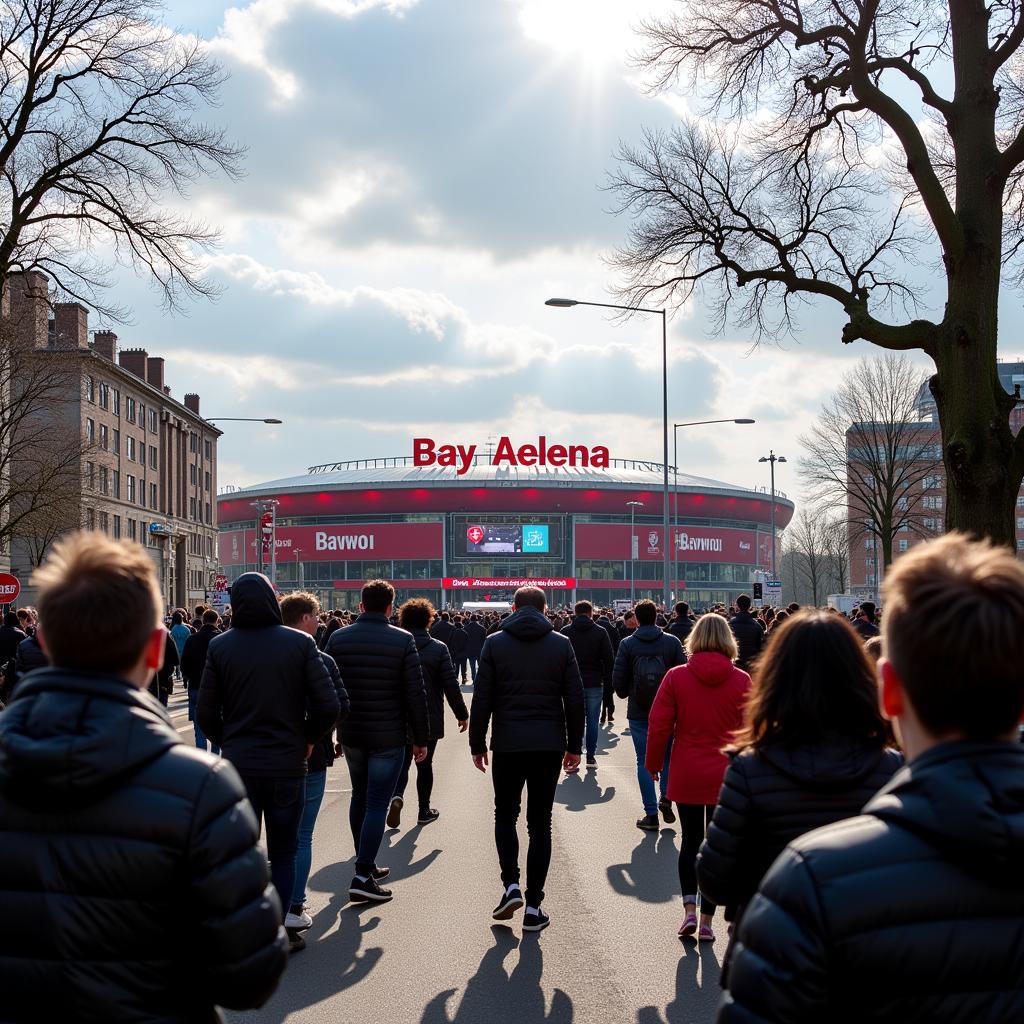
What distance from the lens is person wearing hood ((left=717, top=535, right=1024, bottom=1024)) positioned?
207 centimetres

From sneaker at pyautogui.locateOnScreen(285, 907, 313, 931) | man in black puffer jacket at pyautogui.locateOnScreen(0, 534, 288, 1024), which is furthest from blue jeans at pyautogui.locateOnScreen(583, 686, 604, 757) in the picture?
man in black puffer jacket at pyautogui.locateOnScreen(0, 534, 288, 1024)

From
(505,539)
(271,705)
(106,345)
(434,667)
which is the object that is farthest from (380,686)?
(505,539)

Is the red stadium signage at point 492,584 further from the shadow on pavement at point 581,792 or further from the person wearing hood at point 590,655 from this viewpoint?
the shadow on pavement at point 581,792

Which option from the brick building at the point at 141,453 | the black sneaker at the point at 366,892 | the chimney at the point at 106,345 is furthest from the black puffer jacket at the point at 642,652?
the chimney at the point at 106,345

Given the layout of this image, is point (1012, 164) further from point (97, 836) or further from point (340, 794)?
point (97, 836)

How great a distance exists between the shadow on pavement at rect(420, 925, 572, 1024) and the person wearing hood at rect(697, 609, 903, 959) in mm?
2371

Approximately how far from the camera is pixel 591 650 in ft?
51.1

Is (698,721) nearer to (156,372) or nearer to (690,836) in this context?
(690,836)

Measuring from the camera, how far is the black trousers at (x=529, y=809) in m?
7.60

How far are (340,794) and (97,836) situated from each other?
11490 mm

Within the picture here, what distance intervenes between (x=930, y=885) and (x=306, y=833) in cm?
592

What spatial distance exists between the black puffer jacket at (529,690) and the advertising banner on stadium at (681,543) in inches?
3637

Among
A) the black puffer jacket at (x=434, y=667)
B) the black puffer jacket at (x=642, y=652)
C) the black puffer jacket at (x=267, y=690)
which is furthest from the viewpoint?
the black puffer jacket at (x=642, y=652)

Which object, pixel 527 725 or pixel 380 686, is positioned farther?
pixel 380 686
